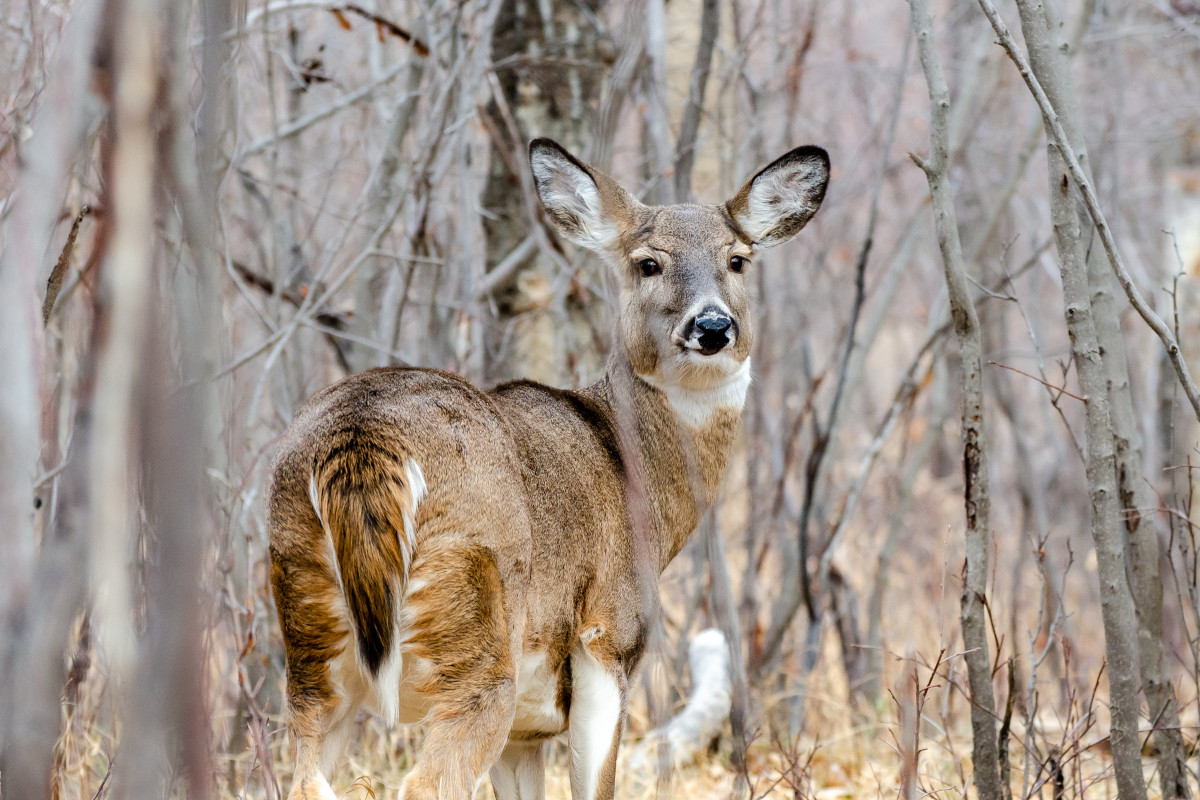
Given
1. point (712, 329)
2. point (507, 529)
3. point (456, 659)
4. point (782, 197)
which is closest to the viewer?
point (456, 659)

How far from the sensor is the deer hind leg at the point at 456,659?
10.2 ft

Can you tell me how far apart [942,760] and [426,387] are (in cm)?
358

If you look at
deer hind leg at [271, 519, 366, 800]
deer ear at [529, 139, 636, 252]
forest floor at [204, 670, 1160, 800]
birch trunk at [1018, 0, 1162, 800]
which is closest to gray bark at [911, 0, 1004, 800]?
birch trunk at [1018, 0, 1162, 800]

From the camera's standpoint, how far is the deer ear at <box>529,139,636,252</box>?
4750 mm

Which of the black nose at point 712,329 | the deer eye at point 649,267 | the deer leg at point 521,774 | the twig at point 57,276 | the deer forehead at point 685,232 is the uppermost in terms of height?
the deer forehead at point 685,232

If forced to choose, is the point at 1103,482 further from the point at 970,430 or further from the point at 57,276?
the point at 57,276

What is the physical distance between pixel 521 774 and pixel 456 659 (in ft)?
4.30

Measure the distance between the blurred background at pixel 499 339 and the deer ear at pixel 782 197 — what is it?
26.5 inches

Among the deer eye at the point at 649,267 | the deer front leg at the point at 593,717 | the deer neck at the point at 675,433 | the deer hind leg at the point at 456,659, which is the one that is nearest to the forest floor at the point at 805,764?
the deer neck at the point at 675,433

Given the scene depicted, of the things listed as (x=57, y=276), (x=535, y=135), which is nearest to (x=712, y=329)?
(x=57, y=276)

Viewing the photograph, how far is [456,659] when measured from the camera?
3.15 m

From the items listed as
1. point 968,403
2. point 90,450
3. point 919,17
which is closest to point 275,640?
point 968,403

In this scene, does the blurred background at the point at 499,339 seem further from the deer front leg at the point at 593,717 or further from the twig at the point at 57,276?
the deer front leg at the point at 593,717

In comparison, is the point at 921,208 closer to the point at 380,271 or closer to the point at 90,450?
the point at 380,271
